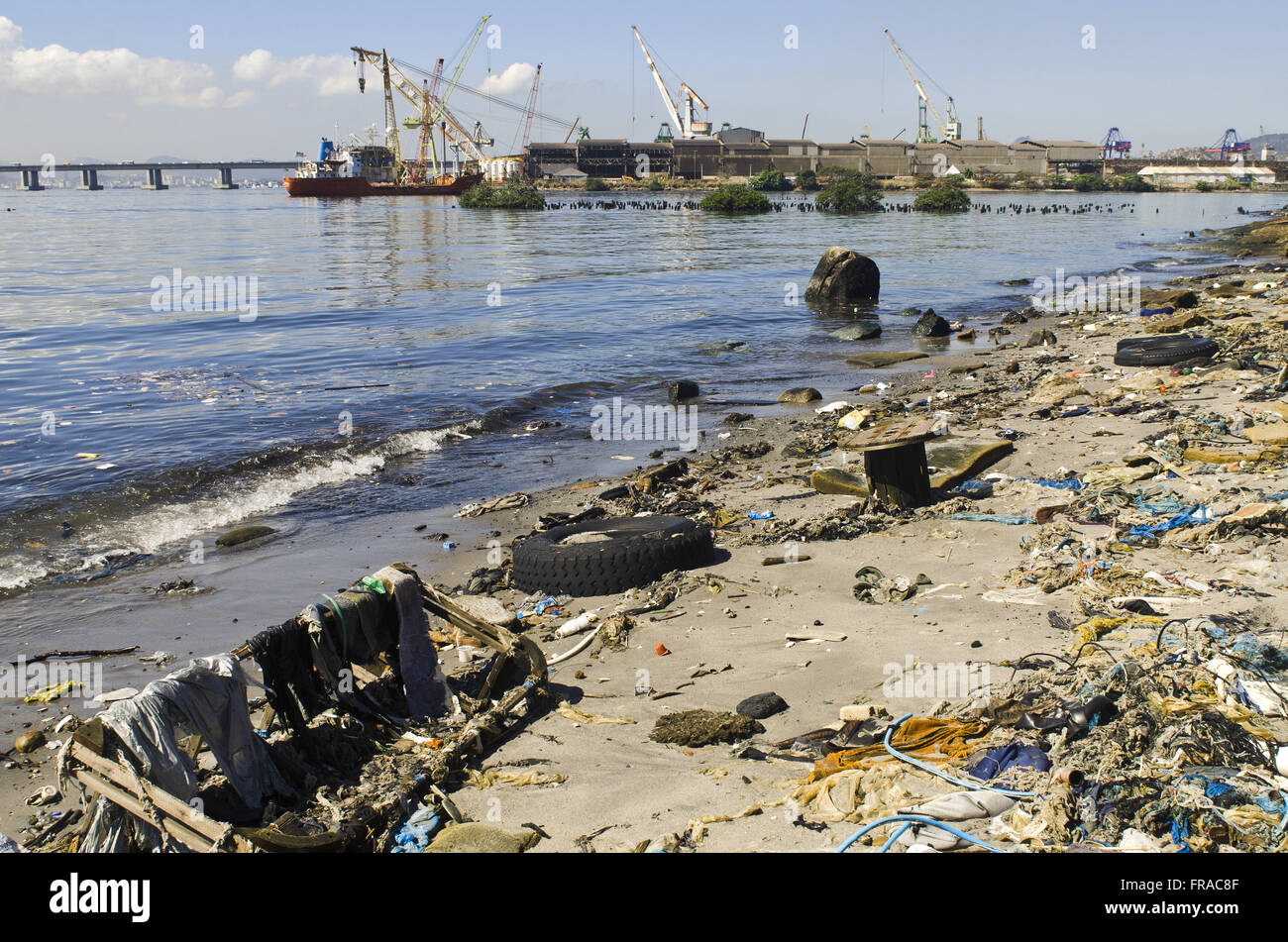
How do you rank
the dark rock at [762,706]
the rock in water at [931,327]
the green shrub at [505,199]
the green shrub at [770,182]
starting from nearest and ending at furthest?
1. the dark rock at [762,706]
2. the rock in water at [931,327]
3. the green shrub at [505,199]
4. the green shrub at [770,182]

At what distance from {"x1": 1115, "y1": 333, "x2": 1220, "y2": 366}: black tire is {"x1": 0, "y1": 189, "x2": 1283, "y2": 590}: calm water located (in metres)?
4.33

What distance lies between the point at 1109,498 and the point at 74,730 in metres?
7.56

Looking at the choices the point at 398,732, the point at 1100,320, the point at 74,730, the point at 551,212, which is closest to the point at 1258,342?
the point at 1100,320

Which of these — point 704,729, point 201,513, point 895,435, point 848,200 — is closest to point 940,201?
point 848,200

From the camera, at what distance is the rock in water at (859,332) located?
21.0 meters

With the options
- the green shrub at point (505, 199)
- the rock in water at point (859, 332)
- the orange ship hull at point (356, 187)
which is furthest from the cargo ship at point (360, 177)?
the rock in water at point (859, 332)

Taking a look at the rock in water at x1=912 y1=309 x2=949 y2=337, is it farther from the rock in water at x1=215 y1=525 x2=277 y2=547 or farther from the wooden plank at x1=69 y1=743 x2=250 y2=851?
the wooden plank at x1=69 y1=743 x2=250 y2=851

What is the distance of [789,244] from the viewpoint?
148 feet

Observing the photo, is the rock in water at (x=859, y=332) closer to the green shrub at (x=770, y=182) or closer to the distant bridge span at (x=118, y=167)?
the green shrub at (x=770, y=182)

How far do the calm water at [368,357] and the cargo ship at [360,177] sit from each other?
7563cm

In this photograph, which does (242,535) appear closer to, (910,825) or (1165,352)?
(910,825)

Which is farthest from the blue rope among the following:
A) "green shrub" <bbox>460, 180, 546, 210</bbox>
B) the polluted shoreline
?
"green shrub" <bbox>460, 180, 546, 210</bbox>

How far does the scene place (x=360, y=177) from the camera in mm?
121750

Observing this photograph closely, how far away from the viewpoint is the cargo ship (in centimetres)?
12081
